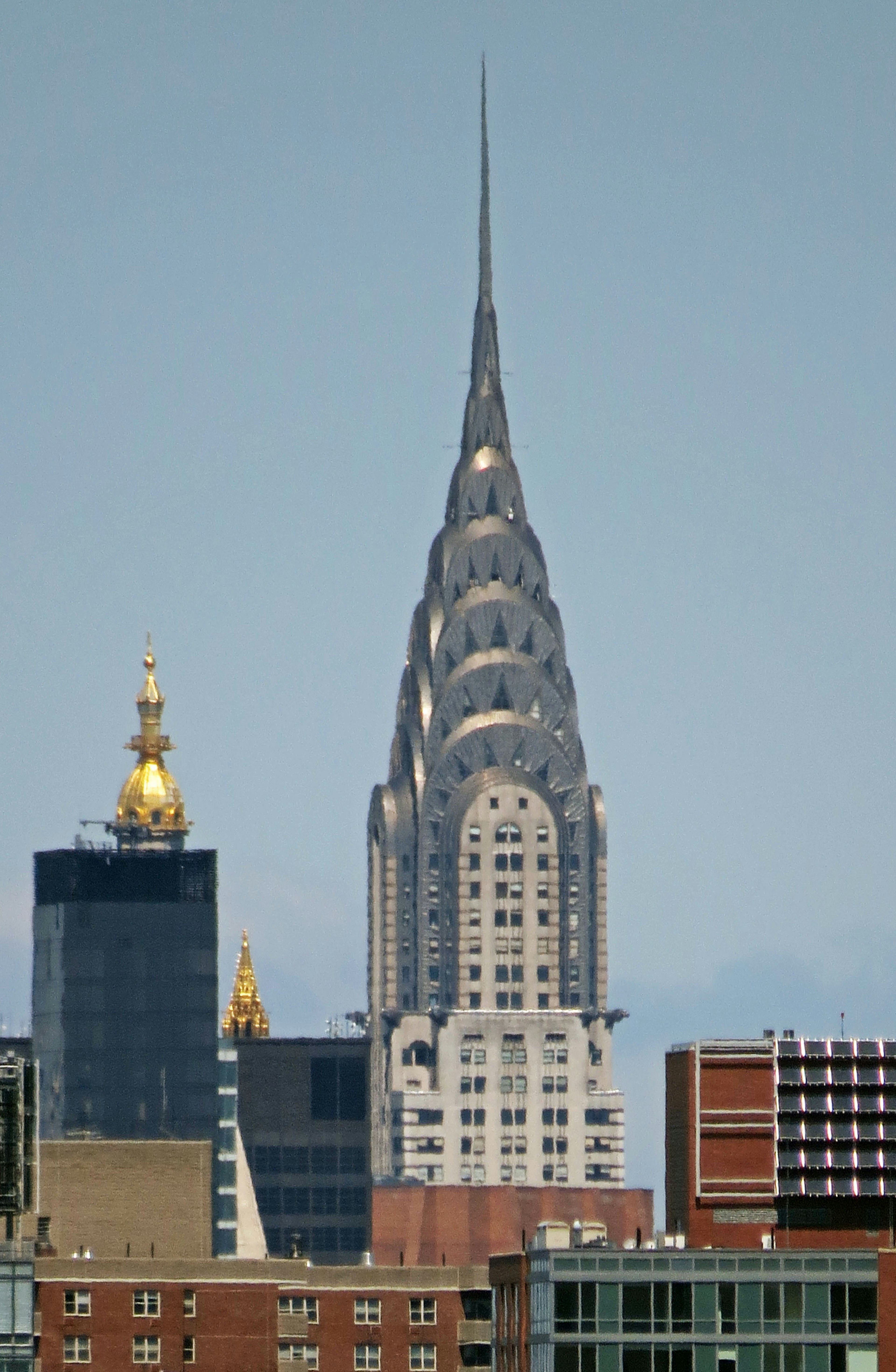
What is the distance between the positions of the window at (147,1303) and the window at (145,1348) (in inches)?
33.9

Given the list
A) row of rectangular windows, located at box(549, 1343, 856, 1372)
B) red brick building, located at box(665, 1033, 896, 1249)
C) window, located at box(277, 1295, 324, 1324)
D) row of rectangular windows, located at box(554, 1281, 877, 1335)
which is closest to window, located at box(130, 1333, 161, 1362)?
window, located at box(277, 1295, 324, 1324)

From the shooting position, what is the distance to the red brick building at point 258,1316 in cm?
16850

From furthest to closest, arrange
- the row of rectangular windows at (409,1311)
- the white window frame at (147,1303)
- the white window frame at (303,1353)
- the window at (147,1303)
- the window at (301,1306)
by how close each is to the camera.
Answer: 1. the window at (301,1306)
2. the row of rectangular windows at (409,1311)
3. the white window frame at (303,1353)
4. the window at (147,1303)
5. the white window frame at (147,1303)

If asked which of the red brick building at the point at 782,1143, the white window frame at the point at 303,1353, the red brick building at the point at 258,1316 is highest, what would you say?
the red brick building at the point at 782,1143

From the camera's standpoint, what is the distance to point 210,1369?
550ft

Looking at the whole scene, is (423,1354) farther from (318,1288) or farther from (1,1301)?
(1,1301)

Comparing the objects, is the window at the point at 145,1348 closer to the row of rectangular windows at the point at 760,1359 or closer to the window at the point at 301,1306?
the window at the point at 301,1306

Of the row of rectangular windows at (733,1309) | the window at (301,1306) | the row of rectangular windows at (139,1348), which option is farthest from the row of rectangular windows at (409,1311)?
the row of rectangular windows at (733,1309)

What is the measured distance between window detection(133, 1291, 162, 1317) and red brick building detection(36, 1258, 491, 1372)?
0.03m

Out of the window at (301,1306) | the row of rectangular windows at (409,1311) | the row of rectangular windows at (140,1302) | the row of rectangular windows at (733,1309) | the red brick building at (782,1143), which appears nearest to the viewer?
the row of rectangular windows at (733,1309)

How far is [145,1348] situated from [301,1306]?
39.4 feet

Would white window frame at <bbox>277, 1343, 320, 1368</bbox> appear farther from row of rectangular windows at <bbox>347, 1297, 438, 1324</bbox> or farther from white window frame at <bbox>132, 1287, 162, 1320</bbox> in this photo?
white window frame at <bbox>132, 1287, 162, 1320</bbox>

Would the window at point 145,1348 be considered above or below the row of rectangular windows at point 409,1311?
below

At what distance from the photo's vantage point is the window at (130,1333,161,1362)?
169m
